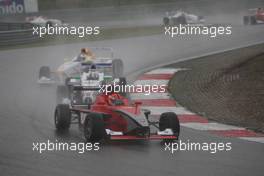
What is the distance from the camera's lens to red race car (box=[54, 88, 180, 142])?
419 inches

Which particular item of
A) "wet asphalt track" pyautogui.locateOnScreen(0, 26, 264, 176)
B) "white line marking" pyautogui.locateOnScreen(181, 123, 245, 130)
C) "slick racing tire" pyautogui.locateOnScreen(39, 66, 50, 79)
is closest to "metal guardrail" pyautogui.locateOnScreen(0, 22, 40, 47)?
"wet asphalt track" pyautogui.locateOnScreen(0, 26, 264, 176)

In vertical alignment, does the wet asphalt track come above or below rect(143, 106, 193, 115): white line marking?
below

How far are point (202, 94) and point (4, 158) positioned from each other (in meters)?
6.68

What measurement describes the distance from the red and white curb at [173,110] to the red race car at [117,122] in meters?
1.03

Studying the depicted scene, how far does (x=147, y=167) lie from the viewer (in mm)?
9094

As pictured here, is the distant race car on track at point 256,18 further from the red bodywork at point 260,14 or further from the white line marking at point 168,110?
the white line marking at point 168,110

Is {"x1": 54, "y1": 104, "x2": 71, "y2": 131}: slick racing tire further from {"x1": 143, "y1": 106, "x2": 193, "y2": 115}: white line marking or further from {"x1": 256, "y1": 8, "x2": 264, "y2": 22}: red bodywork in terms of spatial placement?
{"x1": 256, "y1": 8, "x2": 264, "y2": 22}: red bodywork

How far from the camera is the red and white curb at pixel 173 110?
452 inches

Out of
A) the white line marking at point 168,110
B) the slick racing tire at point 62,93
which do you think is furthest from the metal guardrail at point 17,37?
the white line marking at point 168,110

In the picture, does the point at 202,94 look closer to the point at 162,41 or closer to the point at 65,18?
the point at 162,41

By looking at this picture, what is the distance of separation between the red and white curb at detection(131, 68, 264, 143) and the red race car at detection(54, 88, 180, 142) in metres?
1.03

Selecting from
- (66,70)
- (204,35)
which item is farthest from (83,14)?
(66,70)

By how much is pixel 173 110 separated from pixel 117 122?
2700mm

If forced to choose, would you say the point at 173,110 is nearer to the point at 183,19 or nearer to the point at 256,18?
the point at 256,18
